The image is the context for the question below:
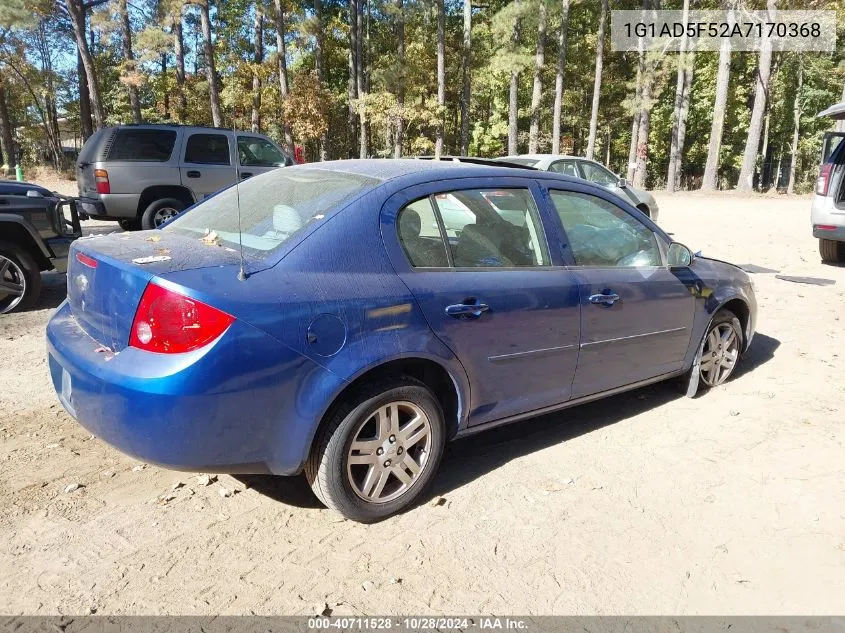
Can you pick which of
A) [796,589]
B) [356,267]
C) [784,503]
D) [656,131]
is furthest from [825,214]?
[656,131]

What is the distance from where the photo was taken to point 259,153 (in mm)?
11812

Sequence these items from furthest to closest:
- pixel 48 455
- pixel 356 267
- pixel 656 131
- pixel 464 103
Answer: pixel 656 131 → pixel 464 103 → pixel 48 455 → pixel 356 267

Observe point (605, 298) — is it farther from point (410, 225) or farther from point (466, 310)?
point (410, 225)

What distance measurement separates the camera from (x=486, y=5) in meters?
38.0

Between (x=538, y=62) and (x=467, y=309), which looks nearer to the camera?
(x=467, y=309)

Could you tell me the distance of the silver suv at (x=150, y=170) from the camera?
1040cm

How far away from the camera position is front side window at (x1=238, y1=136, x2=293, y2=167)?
38.0 ft

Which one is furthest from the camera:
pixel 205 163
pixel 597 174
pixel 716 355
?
pixel 597 174

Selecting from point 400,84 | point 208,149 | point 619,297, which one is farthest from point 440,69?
point 619,297

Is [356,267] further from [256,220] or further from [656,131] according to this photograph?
[656,131]

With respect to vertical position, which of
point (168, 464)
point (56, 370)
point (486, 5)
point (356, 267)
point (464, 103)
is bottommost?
point (168, 464)

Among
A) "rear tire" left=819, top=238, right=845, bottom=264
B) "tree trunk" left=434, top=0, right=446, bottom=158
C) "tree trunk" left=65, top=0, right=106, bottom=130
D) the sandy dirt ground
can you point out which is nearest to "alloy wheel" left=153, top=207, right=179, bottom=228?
the sandy dirt ground

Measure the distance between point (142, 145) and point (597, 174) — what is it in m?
7.85

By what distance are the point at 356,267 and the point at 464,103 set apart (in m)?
31.7
